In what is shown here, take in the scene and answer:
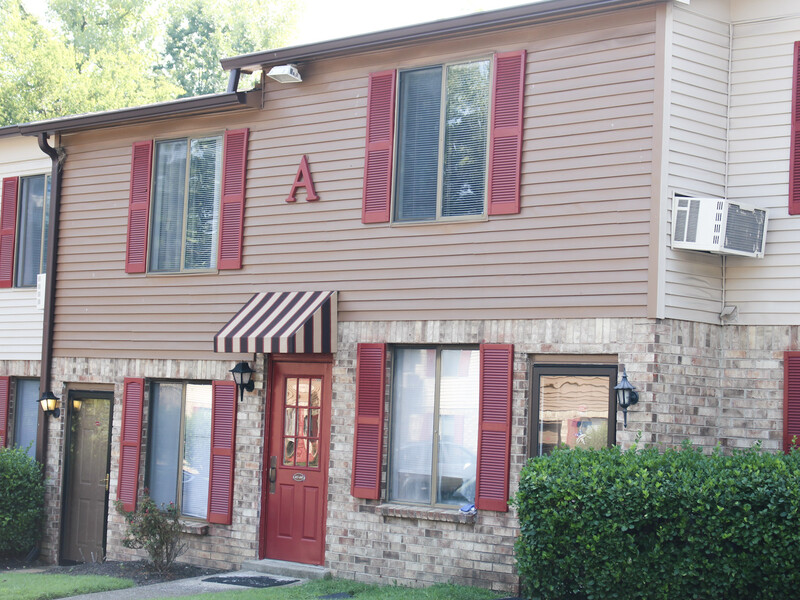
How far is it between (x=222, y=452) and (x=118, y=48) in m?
21.6

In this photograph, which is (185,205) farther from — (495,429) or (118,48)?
(118,48)

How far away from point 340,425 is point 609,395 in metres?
3.16

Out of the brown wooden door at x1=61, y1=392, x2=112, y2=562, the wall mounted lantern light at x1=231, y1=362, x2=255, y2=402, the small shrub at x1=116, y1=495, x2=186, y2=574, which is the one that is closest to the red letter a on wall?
the wall mounted lantern light at x1=231, y1=362, x2=255, y2=402

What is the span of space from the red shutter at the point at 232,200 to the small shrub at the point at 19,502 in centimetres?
414

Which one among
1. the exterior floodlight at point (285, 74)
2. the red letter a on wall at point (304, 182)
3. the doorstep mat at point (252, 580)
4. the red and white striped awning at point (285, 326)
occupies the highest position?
the exterior floodlight at point (285, 74)

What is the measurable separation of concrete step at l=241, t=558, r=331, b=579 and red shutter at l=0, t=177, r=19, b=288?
6.23 m

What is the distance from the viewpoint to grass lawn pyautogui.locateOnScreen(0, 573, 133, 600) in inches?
421

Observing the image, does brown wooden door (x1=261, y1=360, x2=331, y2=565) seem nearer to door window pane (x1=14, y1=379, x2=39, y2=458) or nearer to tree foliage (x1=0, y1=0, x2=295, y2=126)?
door window pane (x1=14, y1=379, x2=39, y2=458)

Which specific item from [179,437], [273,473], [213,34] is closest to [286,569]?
[273,473]

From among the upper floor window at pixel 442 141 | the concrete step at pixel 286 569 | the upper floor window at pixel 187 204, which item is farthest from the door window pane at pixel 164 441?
the upper floor window at pixel 442 141

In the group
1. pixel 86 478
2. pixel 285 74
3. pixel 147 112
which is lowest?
pixel 86 478

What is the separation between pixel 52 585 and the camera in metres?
11.2

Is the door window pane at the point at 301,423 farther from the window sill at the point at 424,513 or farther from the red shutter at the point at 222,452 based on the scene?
the window sill at the point at 424,513

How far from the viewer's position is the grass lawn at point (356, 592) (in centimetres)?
955
